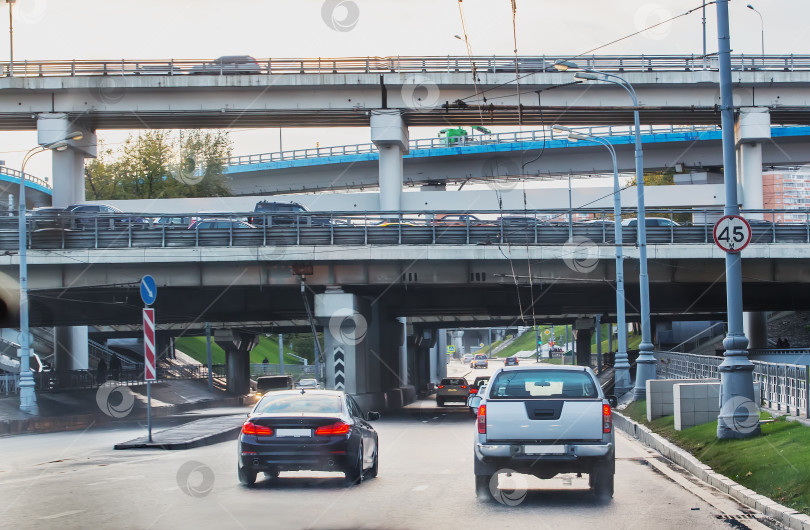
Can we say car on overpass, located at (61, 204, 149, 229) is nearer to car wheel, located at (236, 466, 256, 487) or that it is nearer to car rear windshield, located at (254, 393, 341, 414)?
car rear windshield, located at (254, 393, 341, 414)

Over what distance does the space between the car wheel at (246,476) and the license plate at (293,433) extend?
1.97 feet

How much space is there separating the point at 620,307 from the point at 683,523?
25886 mm

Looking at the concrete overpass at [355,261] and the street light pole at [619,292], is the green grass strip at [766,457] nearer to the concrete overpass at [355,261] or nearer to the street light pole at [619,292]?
the street light pole at [619,292]

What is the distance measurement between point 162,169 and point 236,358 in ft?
64.9

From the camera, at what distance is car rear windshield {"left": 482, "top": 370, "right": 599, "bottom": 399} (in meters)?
13.5

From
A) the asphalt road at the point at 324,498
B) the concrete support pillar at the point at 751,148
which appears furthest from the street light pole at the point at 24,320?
the concrete support pillar at the point at 751,148

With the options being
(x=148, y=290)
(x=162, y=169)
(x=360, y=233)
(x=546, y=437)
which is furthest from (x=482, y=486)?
(x=162, y=169)

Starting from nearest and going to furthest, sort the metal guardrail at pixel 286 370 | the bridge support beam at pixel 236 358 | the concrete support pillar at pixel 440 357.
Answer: the bridge support beam at pixel 236 358
the metal guardrail at pixel 286 370
the concrete support pillar at pixel 440 357

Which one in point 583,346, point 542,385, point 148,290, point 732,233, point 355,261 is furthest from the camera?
point 583,346

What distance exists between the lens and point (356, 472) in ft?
47.5

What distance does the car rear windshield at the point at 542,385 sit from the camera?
44.2ft

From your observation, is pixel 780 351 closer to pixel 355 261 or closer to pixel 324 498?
pixel 355 261

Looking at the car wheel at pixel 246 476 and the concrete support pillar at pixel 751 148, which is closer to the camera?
the car wheel at pixel 246 476

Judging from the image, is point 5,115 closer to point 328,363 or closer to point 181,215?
point 181,215
